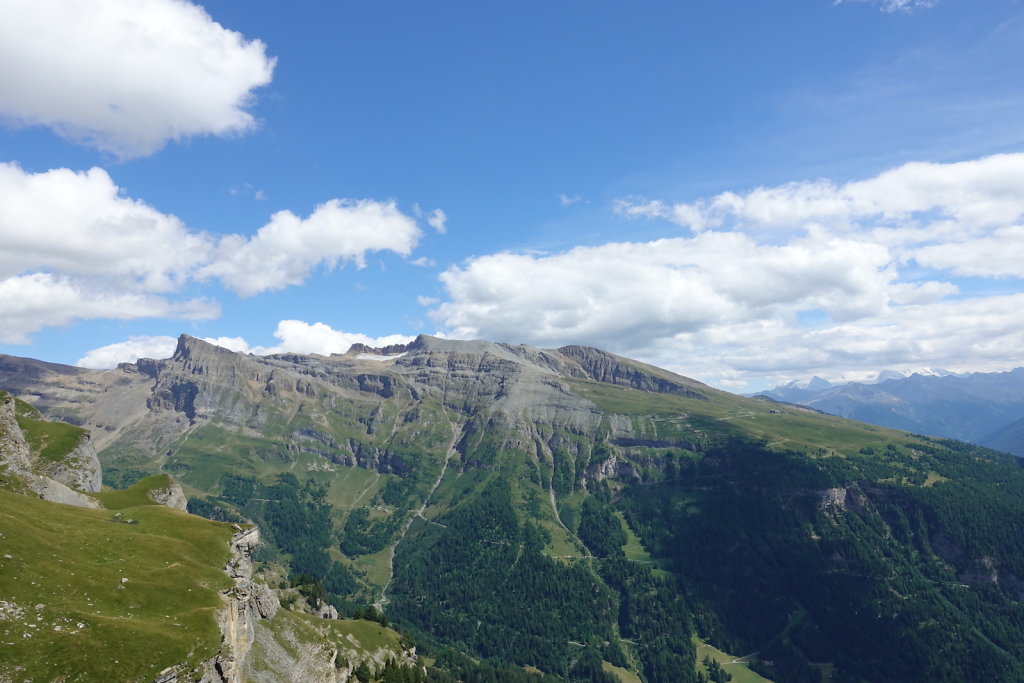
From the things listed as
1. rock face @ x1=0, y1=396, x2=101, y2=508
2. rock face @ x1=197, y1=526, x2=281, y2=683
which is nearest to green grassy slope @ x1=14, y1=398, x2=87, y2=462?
rock face @ x1=0, y1=396, x2=101, y2=508

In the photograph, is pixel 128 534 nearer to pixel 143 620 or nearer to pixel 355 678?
pixel 143 620

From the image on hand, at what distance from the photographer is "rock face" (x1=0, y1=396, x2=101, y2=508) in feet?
368

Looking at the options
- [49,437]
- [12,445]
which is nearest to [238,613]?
[12,445]

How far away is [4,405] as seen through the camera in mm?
128125

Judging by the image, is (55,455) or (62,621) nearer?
(62,621)

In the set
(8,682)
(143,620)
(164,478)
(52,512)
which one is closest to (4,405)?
(164,478)

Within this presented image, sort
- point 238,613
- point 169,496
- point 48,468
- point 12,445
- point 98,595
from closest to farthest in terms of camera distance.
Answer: point 98,595, point 238,613, point 12,445, point 48,468, point 169,496

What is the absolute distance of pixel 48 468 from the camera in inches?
4988

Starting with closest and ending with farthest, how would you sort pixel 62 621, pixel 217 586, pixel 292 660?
pixel 62 621
pixel 217 586
pixel 292 660

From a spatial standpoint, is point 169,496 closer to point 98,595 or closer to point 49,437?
point 49,437

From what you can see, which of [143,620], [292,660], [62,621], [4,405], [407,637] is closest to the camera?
[62,621]

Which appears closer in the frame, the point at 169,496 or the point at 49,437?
the point at 49,437

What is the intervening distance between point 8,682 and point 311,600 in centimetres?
12048

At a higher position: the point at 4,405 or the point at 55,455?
the point at 4,405
